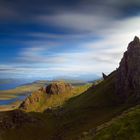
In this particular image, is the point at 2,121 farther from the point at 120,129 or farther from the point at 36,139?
the point at 120,129

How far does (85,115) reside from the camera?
655 feet

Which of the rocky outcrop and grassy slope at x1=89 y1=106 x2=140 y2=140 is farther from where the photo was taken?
the rocky outcrop

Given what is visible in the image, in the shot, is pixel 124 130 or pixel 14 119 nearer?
pixel 124 130

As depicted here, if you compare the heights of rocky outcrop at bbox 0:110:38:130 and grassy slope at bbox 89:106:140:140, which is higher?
grassy slope at bbox 89:106:140:140

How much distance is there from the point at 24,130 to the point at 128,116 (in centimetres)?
9589

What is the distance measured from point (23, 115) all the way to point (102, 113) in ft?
192

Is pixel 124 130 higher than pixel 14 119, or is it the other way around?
pixel 124 130

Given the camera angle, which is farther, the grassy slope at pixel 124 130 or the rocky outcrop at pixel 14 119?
the rocky outcrop at pixel 14 119

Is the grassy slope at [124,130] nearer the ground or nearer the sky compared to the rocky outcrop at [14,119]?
nearer the sky

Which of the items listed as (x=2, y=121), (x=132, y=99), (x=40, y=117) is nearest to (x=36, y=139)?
(x=2, y=121)

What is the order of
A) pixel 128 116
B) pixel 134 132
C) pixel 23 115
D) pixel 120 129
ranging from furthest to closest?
pixel 23 115 < pixel 128 116 < pixel 120 129 < pixel 134 132

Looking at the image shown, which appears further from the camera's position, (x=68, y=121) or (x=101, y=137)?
(x=68, y=121)

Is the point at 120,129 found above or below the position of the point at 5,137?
above

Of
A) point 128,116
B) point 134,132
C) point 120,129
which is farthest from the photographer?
point 128,116
